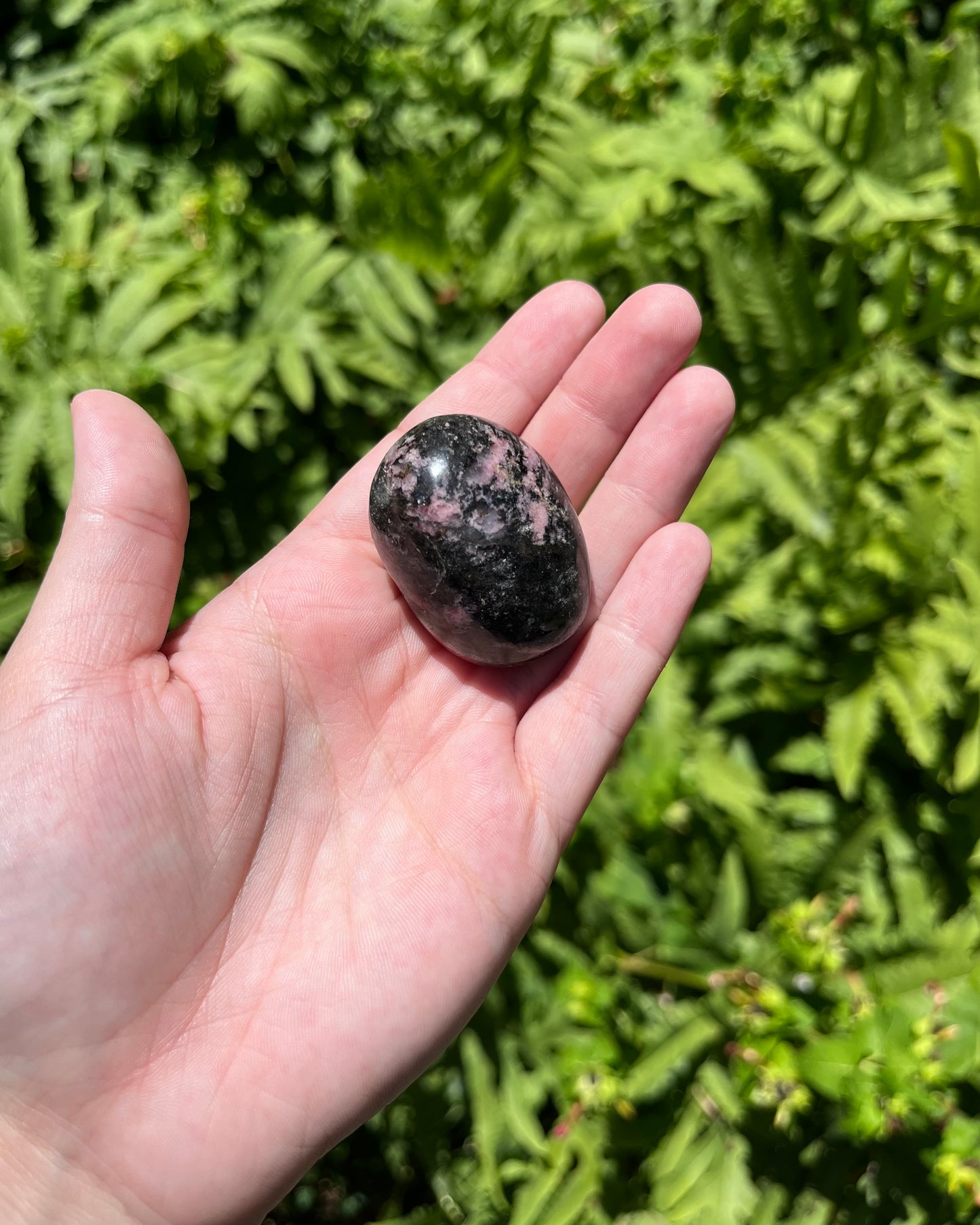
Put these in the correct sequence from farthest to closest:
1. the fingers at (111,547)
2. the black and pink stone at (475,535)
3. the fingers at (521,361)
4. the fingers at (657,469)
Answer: the fingers at (521,361) → the fingers at (657,469) → the black and pink stone at (475,535) → the fingers at (111,547)

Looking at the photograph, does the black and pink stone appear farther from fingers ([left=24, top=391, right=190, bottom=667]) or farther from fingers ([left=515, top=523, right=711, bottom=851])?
fingers ([left=24, top=391, right=190, bottom=667])

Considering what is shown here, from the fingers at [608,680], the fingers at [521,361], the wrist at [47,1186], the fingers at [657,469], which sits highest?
the fingers at [521,361]

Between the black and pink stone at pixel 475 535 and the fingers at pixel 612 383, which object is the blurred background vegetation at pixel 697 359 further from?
the black and pink stone at pixel 475 535

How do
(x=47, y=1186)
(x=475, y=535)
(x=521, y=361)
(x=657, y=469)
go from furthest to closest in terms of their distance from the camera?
(x=521, y=361), (x=657, y=469), (x=475, y=535), (x=47, y=1186)

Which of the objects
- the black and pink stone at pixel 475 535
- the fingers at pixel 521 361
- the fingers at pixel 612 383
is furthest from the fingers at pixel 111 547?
the fingers at pixel 612 383

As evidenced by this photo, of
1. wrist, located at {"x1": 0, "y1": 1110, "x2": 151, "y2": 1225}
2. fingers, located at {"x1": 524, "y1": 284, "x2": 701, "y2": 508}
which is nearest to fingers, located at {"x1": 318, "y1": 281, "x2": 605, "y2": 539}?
fingers, located at {"x1": 524, "y1": 284, "x2": 701, "y2": 508}

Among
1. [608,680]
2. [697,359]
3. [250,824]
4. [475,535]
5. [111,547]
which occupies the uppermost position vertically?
[111,547]

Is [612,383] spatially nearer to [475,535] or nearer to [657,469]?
[657,469]

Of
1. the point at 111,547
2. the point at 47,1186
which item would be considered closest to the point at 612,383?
the point at 111,547
